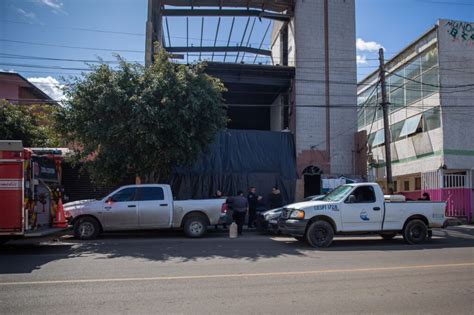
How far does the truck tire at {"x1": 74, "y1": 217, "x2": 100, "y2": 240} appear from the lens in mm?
13961

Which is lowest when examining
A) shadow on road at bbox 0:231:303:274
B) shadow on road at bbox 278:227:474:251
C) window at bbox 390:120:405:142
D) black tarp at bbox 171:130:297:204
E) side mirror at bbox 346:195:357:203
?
shadow on road at bbox 278:227:474:251

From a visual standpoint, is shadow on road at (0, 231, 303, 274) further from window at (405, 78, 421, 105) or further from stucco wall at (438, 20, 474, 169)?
window at (405, 78, 421, 105)

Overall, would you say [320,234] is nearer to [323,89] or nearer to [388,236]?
[388,236]

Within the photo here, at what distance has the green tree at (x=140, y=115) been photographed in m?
15.3

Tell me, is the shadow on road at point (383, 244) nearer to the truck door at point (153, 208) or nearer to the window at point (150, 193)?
the truck door at point (153, 208)

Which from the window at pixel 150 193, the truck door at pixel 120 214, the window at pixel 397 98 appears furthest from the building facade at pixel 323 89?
the truck door at pixel 120 214

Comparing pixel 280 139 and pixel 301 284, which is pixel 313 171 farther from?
pixel 301 284

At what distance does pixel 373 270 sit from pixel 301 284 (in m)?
2.05

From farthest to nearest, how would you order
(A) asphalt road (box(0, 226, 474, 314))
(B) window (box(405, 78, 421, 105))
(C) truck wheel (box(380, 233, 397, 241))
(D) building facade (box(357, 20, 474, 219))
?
(B) window (box(405, 78, 421, 105)) → (D) building facade (box(357, 20, 474, 219)) → (C) truck wheel (box(380, 233, 397, 241)) → (A) asphalt road (box(0, 226, 474, 314))

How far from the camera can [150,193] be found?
1442 cm

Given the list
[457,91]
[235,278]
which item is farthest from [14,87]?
[235,278]

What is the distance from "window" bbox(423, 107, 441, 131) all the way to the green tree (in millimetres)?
13604

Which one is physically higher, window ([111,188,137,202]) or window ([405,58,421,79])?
window ([405,58,421,79])

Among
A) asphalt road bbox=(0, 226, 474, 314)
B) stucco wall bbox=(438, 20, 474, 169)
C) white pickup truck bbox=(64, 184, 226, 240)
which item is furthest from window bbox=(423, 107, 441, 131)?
white pickup truck bbox=(64, 184, 226, 240)
